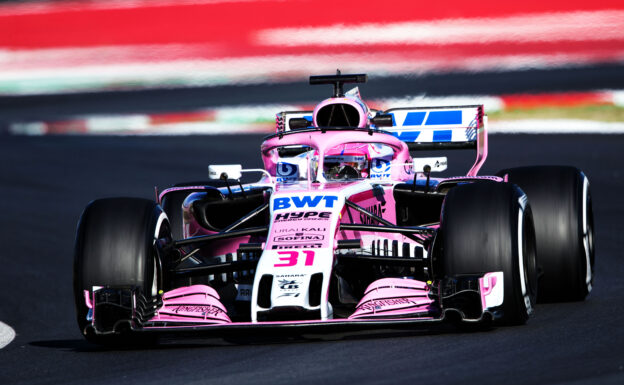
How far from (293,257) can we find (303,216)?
475mm

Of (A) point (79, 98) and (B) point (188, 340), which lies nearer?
(B) point (188, 340)

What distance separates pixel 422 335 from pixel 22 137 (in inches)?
738

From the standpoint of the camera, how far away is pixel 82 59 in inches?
1235

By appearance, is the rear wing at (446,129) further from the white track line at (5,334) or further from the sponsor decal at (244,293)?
the white track line at (5,334)

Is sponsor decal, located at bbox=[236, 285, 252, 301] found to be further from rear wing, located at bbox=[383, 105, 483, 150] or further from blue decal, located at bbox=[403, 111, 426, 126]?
blue decal, located at bbox=[403, 111, 426, 126]

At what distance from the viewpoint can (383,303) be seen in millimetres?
8469

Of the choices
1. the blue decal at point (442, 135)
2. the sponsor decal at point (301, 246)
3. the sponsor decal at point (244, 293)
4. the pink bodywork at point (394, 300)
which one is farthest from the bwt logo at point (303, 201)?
the blue decal at point (442, 135)

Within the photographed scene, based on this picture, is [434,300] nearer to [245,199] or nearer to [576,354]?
[576,354]

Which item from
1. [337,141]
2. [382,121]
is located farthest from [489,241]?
[382,121]

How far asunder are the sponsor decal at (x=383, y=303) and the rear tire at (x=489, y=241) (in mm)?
297

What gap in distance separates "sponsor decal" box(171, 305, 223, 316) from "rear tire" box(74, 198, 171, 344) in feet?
0.64

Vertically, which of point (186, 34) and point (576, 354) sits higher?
point (186, 34)

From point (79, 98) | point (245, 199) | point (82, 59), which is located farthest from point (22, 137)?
point (245, 199)

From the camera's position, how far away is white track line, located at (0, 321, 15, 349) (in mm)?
9680
